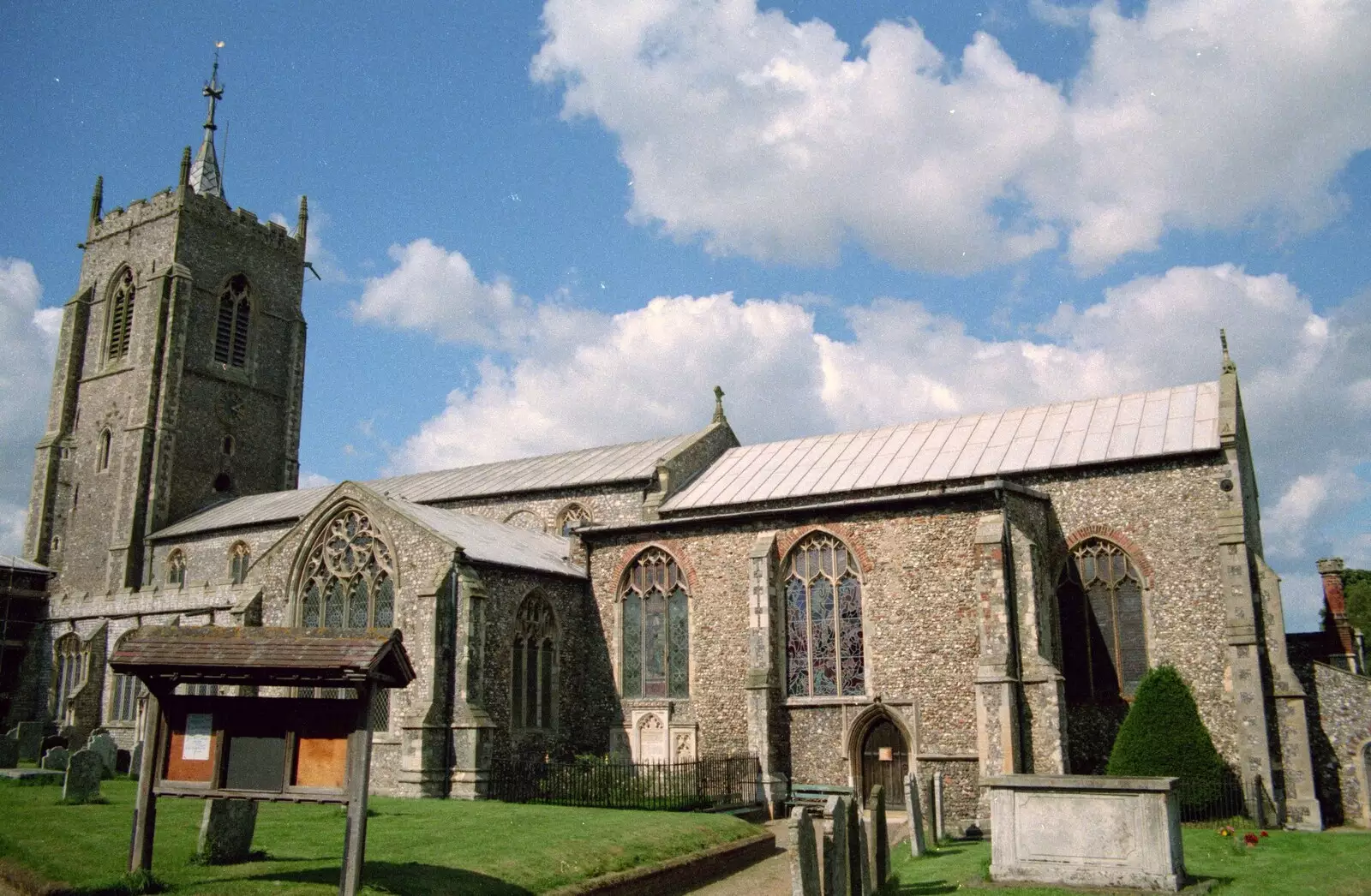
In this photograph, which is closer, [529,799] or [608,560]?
[529,799]

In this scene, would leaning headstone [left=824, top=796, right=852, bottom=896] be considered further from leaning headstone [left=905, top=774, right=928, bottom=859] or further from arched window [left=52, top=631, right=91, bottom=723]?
arched window [left=52, top=631, right=91, bottom=723]

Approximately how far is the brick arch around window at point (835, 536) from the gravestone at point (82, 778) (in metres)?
15.0

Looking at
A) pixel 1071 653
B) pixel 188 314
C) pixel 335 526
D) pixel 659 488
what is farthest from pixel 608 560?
pixel 188 314

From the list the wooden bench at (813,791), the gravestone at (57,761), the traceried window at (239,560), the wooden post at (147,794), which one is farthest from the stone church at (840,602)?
the wooden post at (147,794)

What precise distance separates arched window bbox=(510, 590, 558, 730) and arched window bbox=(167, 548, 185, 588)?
22741 millimetres

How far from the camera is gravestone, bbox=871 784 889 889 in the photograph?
14.9m

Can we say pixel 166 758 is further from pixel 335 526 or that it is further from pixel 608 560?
pixel 608 560

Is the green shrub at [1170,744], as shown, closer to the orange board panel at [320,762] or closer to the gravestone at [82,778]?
the orange board panel at [320,762]

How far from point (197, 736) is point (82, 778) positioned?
7.71 m

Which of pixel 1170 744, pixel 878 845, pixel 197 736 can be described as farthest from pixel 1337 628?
pixel 197 736

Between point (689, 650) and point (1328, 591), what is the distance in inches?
683

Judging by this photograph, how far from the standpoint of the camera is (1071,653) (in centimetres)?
2464

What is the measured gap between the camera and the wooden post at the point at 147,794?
1202 cm

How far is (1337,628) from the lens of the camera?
27.9 m
